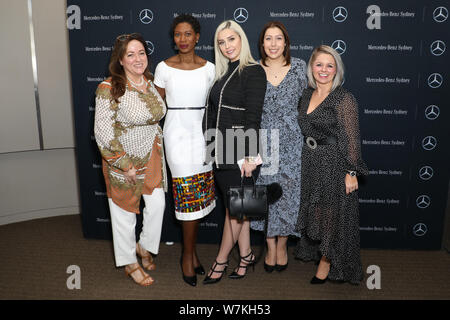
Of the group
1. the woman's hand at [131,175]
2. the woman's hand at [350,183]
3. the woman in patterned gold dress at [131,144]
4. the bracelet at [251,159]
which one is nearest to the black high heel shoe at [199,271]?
the woman in patterned gold dress at [131,144]

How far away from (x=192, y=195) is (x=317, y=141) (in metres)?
0.93

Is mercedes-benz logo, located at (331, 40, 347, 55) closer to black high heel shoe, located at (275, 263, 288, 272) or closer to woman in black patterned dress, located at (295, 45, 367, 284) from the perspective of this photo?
woman in black patterned dress, located at (295, 45, 367, 284)

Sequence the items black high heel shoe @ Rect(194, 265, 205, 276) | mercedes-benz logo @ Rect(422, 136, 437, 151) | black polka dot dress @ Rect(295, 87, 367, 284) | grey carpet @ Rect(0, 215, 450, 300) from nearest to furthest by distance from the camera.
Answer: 1. black polka dot dress @ Rect(295, 87, 367, 284)
2. grey carpet @ Rect(0, 215, 450, 300)
3. black high heel shoe @ Rect(194, 265, 205, 276)
4. mercedes-benz logo @ Rect(422, 136, 437, 151)

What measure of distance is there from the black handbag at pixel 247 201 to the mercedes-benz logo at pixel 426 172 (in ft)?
5.25

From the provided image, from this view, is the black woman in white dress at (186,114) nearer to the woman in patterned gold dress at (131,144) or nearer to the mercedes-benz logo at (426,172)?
the woman in patterned gold dress at (131,144)

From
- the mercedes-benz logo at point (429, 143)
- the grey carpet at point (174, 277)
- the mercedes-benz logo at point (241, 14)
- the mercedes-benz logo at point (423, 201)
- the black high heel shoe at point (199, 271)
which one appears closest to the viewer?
the grey carpet at point (174, 277)

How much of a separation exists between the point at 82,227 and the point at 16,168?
3.31ft

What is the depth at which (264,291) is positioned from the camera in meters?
2.71

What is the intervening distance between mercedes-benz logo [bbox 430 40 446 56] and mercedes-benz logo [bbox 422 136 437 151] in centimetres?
67

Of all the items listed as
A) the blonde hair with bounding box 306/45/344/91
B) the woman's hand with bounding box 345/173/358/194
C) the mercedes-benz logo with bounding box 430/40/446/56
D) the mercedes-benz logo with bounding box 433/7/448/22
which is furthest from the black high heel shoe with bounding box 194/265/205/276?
the mercedes-benz logo with bounding box 433/7/448/22

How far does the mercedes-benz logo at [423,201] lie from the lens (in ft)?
10.8

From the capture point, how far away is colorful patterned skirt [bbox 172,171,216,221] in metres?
2.68

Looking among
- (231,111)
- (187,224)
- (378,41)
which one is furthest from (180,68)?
(378,41)

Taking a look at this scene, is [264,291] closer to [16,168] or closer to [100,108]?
[100,108]
